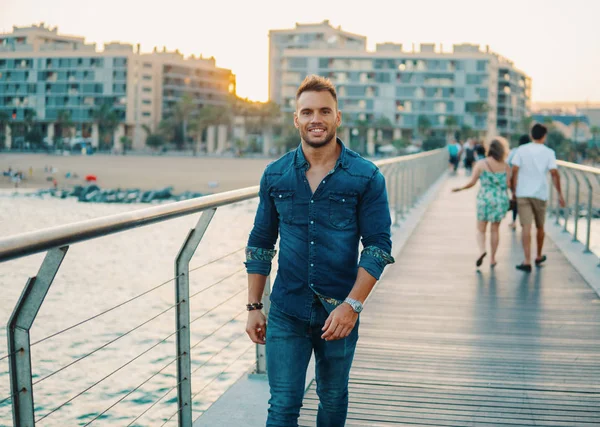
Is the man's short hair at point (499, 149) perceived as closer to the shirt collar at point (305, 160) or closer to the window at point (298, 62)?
the shirt collar at point (305, 160)

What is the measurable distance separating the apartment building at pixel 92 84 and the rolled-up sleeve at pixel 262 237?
4646 inches

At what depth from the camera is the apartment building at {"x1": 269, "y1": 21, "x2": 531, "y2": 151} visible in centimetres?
10419

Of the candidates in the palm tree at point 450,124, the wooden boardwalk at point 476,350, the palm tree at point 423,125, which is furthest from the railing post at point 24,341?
the palm tree at point 450,124

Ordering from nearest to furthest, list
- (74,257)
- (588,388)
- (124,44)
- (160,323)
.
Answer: (588,388)
(160,323)
(74,257)
(124,44)

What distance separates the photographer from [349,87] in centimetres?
10581

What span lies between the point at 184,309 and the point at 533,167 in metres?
5.41

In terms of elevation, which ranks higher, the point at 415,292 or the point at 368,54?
the point at 368,54

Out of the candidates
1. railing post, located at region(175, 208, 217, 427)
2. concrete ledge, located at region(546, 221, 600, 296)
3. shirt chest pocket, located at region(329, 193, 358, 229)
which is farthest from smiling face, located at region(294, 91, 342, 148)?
concrete ledge, located at region(546, 221, 600, 296)

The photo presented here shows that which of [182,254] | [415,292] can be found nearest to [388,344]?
[415,292]

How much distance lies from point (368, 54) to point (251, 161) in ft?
64.1

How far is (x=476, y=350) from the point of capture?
16.4 ft

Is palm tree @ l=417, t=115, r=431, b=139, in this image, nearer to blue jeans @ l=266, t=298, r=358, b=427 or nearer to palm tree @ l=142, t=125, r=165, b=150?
palm tree @ l=142, t=125, r=165, b=150

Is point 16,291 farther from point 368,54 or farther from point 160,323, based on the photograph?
point 368,54

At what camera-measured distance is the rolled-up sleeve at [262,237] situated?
2.68 metres
